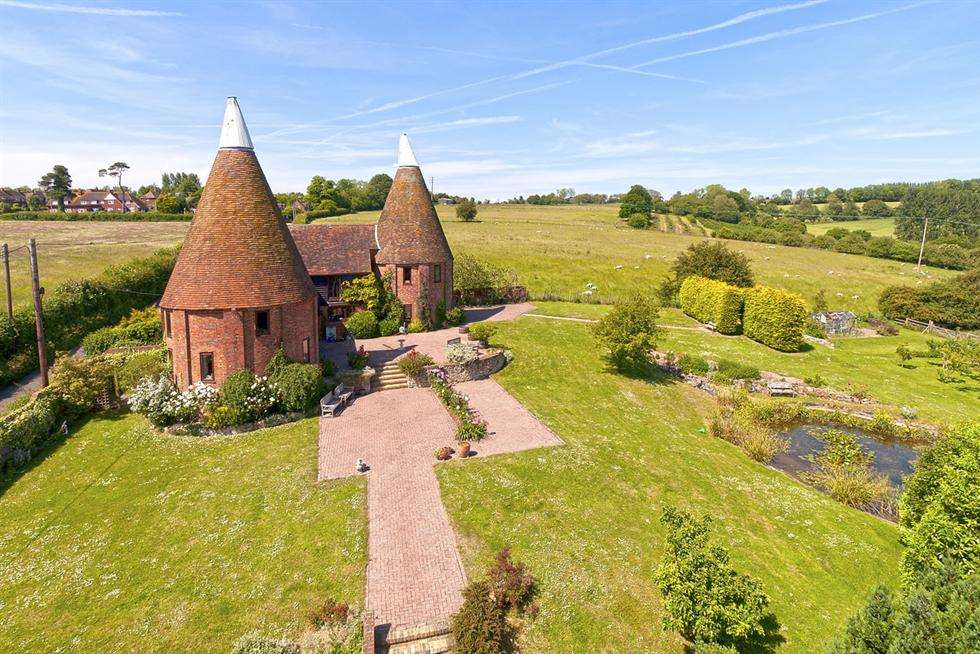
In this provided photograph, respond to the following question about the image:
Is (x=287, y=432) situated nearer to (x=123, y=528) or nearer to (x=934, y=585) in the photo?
(x=123, y=528)

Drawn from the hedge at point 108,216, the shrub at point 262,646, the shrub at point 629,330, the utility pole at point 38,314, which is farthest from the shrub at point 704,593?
the hedge at point 108,216

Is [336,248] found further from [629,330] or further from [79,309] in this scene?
[629,330]

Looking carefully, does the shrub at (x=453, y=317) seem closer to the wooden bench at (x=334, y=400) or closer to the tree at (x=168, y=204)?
the wooden bench at (x=334, y=400)

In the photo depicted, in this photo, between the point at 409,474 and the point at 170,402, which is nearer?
the point at 409,474

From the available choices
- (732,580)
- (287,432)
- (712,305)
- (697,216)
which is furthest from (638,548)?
(697,216)

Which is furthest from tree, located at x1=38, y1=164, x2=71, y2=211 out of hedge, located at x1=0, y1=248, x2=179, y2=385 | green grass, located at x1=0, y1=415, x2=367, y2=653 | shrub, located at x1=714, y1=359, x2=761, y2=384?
shrub, located at x1=714, y1=359, x2=761, y2=384

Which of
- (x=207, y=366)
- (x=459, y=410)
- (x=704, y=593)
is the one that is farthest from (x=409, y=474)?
(x=207, y=366)
